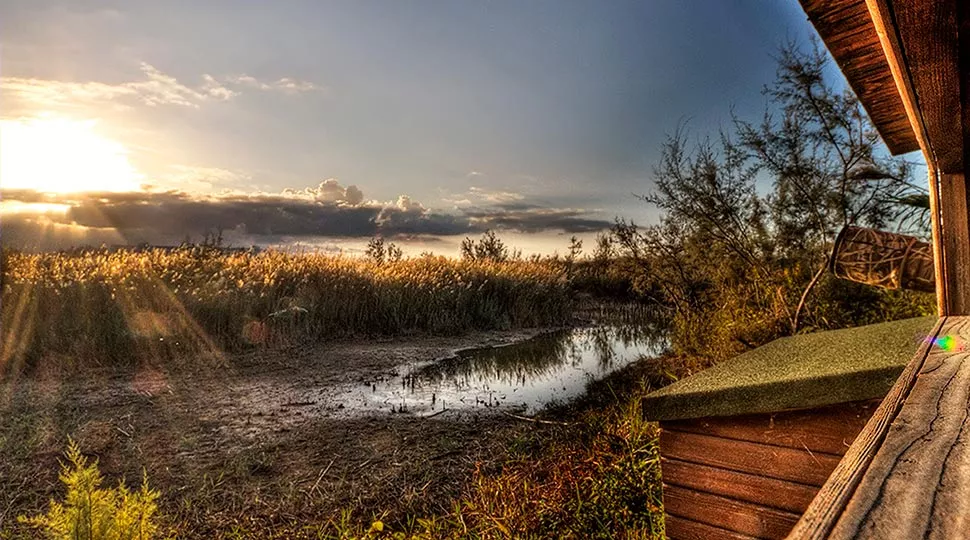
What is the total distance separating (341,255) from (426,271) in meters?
3.59

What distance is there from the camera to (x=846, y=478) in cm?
71

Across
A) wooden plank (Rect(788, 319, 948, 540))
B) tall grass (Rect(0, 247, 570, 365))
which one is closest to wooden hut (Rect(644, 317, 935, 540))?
wooden plank (Rect(788, 319, 948, 540))

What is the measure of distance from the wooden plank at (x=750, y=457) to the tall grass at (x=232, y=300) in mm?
8662

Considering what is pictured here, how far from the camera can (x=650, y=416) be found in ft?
10.3

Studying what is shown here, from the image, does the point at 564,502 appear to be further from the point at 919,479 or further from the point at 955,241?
the point at 919,479

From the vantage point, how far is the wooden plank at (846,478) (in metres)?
0.59

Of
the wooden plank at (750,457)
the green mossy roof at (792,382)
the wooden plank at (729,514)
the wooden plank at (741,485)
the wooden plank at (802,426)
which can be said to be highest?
the green mossy roof at (792,382)

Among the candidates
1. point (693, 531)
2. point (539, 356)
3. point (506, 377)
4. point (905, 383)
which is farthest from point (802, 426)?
point (539, 356)

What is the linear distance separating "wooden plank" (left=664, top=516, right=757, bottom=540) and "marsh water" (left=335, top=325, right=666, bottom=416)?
414 centimetres

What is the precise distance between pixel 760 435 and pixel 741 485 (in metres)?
0.27

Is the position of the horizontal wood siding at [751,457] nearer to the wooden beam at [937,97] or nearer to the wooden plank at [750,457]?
the wooden plank at [750,457]

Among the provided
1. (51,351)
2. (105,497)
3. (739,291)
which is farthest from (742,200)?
(51,351)

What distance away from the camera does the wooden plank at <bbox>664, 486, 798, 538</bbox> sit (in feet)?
9.28

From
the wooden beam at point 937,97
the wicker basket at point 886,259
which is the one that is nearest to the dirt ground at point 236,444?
the wicker basket at point 886,259
